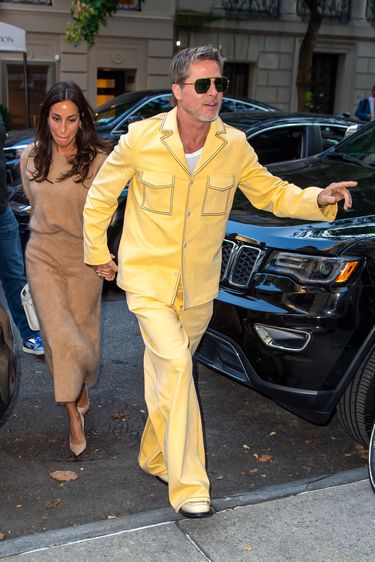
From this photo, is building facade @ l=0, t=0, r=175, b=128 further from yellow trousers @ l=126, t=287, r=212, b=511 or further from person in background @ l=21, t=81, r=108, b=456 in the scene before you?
yellow trousers @ l=126, t=287, r=212, b=511

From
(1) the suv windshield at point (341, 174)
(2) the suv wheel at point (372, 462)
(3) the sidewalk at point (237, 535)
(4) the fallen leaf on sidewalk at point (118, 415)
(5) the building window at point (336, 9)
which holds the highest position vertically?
(5) the building window at point (336, 9)

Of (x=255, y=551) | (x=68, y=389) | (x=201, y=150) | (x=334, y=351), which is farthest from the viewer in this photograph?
(x=68, y=389)

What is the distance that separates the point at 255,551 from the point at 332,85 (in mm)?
23708

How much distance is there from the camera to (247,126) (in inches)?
328

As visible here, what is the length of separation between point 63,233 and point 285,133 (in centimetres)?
492

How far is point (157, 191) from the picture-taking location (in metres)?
3.44

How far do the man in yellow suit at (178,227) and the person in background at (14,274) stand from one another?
1.82 meters

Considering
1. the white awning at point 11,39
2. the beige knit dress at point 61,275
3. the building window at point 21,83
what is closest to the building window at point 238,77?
the building window at point 21,83

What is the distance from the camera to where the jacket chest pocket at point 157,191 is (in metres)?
3.43

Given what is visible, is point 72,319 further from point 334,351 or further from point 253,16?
point 253,16

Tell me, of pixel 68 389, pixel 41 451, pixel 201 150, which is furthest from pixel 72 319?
pixel 201 150

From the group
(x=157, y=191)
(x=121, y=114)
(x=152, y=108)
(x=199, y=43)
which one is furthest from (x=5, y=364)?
(x=199, y=43)

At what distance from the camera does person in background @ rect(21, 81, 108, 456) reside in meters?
4.03

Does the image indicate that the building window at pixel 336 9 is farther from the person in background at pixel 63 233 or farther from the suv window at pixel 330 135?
the person in background at pixel 63 233
